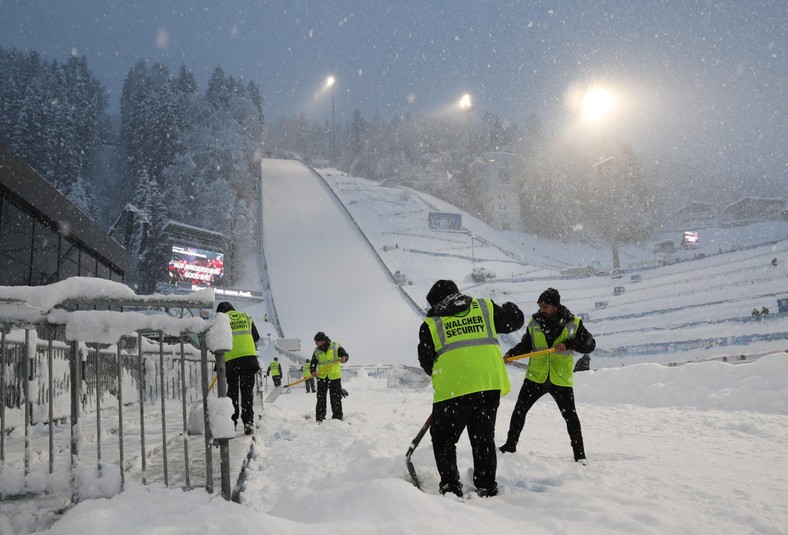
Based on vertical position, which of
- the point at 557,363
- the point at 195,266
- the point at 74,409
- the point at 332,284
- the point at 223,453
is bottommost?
the point at 223,453

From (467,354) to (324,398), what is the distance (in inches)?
222

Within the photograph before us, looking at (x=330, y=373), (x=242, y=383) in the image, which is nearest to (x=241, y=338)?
(x=242, y=383)

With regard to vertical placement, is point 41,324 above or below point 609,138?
below

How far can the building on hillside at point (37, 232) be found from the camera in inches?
523

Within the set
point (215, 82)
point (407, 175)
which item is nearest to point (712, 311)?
point (215, 82)

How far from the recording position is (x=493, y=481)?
3963mm

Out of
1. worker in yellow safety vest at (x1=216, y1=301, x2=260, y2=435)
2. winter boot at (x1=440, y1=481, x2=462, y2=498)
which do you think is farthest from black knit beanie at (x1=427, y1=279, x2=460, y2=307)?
worker in yellow safety vest at (x1=216, y1=301, x2=260, y2=435)

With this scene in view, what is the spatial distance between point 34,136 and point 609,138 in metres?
104

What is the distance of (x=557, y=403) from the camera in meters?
5.50

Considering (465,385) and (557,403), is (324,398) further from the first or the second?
(465,385)

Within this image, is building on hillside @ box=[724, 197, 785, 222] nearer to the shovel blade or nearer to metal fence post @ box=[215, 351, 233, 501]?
the shovel blade

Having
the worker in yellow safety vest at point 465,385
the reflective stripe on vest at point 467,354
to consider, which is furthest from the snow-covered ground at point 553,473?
the reflective stripe on vest at point 467,354

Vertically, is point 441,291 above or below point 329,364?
above

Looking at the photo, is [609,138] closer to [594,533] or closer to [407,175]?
[407,175]
